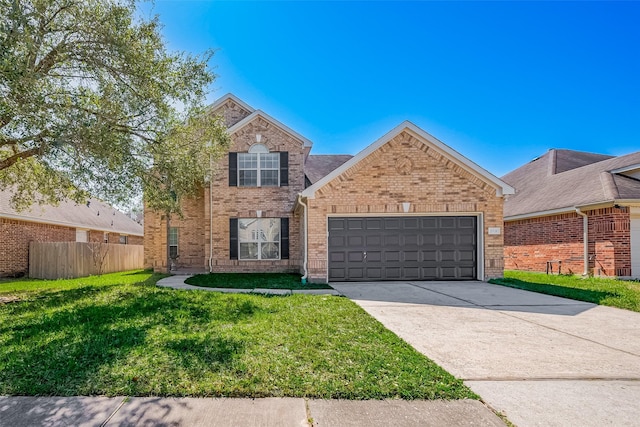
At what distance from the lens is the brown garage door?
11.7 meters

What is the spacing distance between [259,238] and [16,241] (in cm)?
1104

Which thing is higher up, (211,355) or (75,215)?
(75,215)

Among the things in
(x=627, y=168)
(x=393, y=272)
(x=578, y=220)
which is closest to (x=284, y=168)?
(x=393, y=272)

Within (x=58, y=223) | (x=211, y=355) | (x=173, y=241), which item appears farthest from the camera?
(x=58, y=223)

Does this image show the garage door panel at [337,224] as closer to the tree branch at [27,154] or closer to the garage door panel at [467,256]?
the garage door panel at [467,256]

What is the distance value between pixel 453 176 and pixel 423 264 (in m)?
3.27

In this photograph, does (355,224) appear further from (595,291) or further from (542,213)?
(542,213)

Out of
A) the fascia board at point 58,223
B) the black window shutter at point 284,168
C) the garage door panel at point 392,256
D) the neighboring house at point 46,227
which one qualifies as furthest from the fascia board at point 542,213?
the fascia board at point 58,223

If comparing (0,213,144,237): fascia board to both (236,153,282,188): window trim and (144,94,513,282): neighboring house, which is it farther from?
(144,94,513,282): neighboring house

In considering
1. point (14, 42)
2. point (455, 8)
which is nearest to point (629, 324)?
point (455, 8)

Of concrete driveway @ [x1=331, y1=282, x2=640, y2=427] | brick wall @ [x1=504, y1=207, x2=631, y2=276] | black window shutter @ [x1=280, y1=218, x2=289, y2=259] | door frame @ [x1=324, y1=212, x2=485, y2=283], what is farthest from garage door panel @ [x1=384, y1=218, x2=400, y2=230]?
brick wall @ [x1=504, y1=207, x2=631, y2=276]

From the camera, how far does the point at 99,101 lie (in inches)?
323

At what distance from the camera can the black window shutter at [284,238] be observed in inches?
564

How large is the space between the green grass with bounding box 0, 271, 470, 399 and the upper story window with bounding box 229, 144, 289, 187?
827 cm
